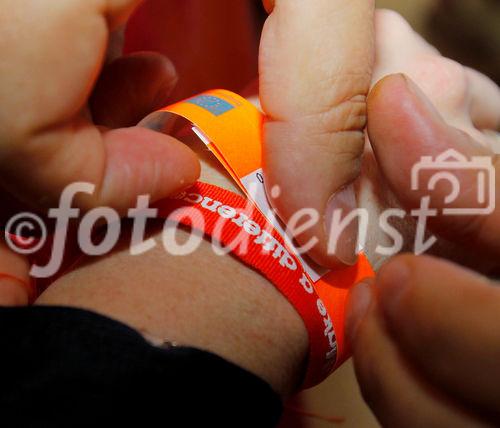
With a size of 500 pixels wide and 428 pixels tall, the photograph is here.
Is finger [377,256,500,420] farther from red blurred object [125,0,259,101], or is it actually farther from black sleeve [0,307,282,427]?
red blurred object [125,0,259,101]

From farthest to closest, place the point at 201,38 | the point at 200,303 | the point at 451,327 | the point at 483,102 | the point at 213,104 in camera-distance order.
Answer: the point at 201,38, the point at 483,102, the point at 213,104, the point at 200,303, the point at 451,327

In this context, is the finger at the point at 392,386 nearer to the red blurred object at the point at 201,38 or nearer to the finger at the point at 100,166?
the finger at the point at 100,166

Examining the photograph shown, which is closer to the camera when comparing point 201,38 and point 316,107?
point 316,107

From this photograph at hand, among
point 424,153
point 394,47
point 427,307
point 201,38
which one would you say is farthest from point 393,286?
point 201,38

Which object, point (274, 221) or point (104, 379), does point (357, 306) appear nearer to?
point (274, 221)

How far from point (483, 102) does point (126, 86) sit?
0.44 meters

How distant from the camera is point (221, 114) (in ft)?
2.08

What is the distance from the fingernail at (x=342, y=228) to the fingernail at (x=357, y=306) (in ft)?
0.10

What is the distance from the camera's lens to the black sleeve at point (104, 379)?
443mm

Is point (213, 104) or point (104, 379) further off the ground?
point (213, 104)

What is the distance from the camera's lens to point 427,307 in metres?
0.44

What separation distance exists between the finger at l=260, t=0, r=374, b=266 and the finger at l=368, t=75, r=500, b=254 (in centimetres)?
3

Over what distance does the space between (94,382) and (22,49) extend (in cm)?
26

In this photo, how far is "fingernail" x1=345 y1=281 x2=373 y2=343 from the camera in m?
0.56
